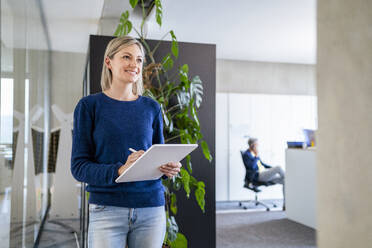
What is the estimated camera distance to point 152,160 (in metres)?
1.27

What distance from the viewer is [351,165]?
2.25ft

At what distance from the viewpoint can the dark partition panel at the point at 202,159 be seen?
10.9ft

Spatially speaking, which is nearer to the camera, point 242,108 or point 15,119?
point 15,119

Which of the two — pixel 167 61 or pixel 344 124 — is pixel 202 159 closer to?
pixel 167 61

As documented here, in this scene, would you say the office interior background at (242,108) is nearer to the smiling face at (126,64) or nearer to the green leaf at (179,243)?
the smiling face at (126,64)

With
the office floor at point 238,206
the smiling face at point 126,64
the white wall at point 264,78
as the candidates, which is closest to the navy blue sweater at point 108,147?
the smiling face at point 126,64

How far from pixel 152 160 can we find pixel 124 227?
0.31m

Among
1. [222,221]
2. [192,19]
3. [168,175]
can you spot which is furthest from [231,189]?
[168,175]

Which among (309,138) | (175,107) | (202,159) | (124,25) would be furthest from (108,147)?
(309,138)

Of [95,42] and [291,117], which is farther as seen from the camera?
[291,117]

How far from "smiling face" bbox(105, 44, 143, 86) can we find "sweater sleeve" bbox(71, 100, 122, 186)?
19 cm

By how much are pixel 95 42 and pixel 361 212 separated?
9.47 feet

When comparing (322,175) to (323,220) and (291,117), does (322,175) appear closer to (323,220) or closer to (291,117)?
(323,220)

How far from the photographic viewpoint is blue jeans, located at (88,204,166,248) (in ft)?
4.43
